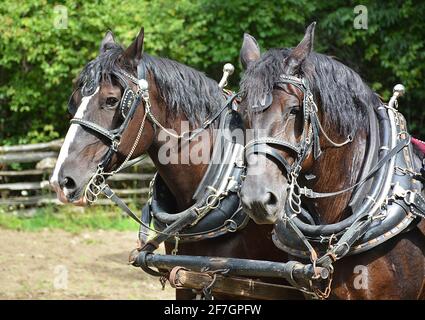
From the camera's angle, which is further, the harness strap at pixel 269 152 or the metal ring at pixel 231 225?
the metal ring at pixel 231 225

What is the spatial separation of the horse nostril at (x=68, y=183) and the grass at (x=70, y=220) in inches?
244

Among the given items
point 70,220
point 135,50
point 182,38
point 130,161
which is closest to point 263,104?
point 135,50

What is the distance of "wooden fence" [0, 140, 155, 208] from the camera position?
10.8 m

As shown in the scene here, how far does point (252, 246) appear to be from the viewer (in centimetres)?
405

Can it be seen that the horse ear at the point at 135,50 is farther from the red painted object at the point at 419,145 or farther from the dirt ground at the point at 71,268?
the dirt ground at the point at 71,268

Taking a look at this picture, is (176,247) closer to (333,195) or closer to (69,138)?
(69,138)

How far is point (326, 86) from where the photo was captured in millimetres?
3400

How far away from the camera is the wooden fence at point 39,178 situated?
426 inches

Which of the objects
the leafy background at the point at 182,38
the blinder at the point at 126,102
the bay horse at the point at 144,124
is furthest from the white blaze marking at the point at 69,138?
the leafy background at the point at 182,38

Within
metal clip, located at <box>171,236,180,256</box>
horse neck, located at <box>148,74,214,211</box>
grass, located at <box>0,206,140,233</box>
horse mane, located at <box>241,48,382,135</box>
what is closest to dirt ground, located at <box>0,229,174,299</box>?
grass, located at <box>0,206,140,233</box>

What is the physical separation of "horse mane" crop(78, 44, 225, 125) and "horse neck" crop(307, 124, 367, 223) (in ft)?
3.28

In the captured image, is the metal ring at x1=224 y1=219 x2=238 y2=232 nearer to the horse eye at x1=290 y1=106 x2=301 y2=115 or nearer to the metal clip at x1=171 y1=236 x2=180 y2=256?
the metal clip at x1=171 y1=236 x2=180 y2=256

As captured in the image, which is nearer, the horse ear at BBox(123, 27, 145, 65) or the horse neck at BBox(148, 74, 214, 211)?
the horse ear at BBox(123, 27, 145, 65)
